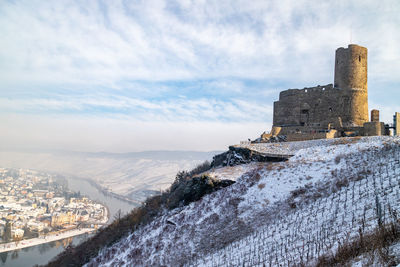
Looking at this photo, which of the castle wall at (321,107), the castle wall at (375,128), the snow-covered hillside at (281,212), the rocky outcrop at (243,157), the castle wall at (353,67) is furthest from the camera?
the castle wall at (321,107)

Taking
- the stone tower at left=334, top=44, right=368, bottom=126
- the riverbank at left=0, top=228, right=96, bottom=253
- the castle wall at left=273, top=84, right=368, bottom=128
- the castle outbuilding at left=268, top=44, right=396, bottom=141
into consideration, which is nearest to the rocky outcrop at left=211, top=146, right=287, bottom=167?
the castle outbuilding at left=268, top=44, right=396, bottom=141

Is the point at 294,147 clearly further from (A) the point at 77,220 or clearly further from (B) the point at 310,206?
(A) the point at 77,220

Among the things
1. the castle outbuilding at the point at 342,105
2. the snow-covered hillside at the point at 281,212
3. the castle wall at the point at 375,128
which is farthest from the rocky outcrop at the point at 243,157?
the castle wall at the point at 375,128

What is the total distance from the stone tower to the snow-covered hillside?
713 centimetres

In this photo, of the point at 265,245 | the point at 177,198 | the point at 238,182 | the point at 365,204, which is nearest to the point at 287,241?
the point at 265,245

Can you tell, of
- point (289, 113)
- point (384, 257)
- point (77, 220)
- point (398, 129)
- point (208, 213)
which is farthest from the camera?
point (77, 220)

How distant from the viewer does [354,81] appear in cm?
2603

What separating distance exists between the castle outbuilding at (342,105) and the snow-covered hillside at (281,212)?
16.9 ft

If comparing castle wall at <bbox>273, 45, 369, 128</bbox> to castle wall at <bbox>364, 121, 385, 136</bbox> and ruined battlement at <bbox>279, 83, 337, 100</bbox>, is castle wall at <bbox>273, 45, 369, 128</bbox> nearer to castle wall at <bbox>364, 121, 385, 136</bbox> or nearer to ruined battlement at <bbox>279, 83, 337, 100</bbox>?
ruined battlement at <bbox>279, 83, 337, 100</bbox>

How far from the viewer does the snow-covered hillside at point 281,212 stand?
875 centimetres

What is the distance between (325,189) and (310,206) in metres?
2.30

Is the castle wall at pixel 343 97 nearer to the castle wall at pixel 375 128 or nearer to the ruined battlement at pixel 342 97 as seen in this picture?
the ruined battlement at pixel 342 97

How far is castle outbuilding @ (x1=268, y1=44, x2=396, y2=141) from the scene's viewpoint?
25.8m

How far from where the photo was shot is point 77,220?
91062mm
